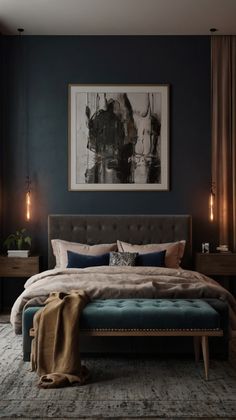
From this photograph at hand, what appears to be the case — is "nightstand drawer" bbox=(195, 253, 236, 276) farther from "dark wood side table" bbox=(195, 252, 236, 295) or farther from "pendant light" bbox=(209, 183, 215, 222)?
"pendant light" bbox=(209, 183, 215, 222)

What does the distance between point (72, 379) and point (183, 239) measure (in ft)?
11.2

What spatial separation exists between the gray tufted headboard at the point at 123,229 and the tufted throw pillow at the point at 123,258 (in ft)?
2.03

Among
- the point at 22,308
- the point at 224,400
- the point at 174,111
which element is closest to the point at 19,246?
the point at 22,308

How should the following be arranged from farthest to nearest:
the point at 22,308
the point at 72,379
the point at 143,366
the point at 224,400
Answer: the point at 22,308 < the point at 143,366 < the point at 72,379 < the point at 224,400

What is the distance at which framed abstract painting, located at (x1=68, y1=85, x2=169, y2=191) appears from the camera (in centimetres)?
727

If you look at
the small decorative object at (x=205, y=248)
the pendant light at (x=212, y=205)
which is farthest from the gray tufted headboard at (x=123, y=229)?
the pendant light at (x=212, y=205)

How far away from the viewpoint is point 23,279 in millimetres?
7219

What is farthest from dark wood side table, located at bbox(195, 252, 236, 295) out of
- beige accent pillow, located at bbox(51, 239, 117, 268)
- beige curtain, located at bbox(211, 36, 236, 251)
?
beige accent pillow, located at bbox(51, 239, 117, 268)

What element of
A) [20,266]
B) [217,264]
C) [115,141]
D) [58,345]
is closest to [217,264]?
[217,264]

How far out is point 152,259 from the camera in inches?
256

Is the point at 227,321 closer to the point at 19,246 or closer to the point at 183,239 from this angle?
the point at 183,239

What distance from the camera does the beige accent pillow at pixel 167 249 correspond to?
6712mm

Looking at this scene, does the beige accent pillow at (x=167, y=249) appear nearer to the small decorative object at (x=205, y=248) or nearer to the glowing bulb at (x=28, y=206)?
the small decorative object at (x=205, y=248)

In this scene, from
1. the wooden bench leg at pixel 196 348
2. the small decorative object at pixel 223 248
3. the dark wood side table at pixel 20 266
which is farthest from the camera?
the small decorative object at pixel 223 248
